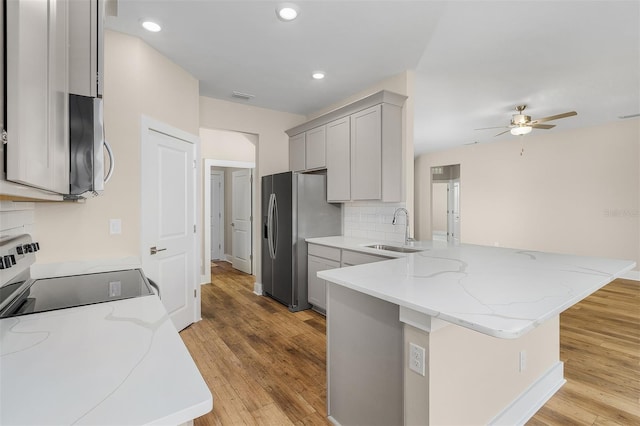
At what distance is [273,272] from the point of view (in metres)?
4.23

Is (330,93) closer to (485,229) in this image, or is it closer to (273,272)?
(273,272)

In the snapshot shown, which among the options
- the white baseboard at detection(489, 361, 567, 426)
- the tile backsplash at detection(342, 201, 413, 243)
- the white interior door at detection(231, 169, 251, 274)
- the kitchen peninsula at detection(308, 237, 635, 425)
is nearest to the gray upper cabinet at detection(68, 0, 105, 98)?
the kitchen peninsula at detection(308, 237, 635, 425)

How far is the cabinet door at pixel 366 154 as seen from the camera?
10.9 feet

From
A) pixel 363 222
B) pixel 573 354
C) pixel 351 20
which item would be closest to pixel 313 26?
pixel 351 20

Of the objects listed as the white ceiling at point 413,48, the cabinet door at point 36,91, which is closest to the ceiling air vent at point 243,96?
the white ceiling at point 413,48

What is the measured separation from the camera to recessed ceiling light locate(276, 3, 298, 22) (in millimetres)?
2190

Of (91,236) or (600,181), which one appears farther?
(600,181)

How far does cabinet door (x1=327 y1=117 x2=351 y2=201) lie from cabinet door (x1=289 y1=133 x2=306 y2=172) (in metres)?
0.58

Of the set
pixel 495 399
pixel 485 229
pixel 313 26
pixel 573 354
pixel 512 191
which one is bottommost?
pixel 573 354

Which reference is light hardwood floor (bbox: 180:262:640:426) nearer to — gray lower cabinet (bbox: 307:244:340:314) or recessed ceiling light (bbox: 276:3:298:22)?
gray lower cabinet (bbox: 307:244:340:314)

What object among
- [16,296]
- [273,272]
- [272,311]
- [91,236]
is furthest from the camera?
[273,272]

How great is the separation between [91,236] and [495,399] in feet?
9.74

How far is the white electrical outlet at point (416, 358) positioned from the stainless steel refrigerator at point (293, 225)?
8.70 ft

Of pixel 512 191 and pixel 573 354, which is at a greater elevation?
pixel 512 191
